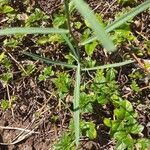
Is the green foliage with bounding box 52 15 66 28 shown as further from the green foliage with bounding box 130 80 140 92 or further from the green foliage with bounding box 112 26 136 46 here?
the green foliage with bounding box 130 80 140 92

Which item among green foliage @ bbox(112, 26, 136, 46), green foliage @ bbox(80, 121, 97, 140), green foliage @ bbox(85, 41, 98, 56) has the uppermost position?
green foliage @ bbox(112, 26, 136, 46)

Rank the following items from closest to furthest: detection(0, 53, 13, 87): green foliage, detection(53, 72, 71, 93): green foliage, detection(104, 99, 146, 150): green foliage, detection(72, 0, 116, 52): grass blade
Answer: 1. detection(72, 0, 116, 52): grass blade
2. detection(104, 99, 146, 150): green foliage
3. detection(53, 72, 71, 93): green foliage
4. detection(0, 53, 13, 87): green foliage

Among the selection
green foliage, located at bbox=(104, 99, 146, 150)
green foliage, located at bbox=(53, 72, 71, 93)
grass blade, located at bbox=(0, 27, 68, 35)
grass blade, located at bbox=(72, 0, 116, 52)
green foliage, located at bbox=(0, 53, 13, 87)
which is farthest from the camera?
green foliage, located at bbox=(0, 53, 13, 87)

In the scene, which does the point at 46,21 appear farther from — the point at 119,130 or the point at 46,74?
the point at 119,130

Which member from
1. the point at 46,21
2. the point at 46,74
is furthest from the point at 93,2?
the point at 46,74

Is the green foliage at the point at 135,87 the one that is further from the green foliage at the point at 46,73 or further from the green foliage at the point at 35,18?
the green foliage at the point at 35,18

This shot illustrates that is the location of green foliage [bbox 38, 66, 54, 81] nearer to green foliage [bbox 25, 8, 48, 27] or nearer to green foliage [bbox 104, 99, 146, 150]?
green foliage [bbox 25, 8, 48, 27]

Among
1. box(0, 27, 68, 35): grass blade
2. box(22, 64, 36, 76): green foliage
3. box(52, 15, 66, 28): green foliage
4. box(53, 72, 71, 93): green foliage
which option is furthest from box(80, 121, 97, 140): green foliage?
box(0, 27, 68, 35): grass blade

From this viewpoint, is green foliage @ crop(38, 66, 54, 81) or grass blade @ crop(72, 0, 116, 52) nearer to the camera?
grass blade @ crop(72, 0, 116, 52)

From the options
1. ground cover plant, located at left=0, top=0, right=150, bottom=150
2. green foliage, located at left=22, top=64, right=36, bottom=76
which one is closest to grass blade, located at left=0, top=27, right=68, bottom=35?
ground cover plant, located at left=0, top=0, right=150, bottom=150

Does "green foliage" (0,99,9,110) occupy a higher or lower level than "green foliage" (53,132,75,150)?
higher
